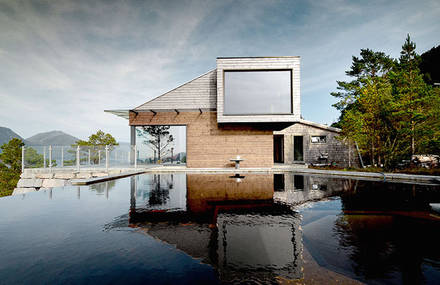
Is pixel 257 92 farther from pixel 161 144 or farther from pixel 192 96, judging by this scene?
pixel 161 144

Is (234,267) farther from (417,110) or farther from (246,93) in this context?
(417,110)

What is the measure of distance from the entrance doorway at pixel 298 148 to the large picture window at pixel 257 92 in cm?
807

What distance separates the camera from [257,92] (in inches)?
547

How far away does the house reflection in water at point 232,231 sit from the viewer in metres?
2.10

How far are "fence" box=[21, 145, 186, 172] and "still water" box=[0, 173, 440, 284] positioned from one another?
913cm

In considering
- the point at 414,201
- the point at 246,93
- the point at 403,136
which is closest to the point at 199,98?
the point at 246,93

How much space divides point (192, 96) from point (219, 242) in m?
13.6

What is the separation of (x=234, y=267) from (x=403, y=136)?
52.4 feet

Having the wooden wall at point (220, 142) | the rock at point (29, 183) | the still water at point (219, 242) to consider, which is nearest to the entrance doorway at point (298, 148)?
the wooden wall at point (220, 142)

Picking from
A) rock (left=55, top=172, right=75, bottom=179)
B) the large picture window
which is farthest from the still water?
the large picture window

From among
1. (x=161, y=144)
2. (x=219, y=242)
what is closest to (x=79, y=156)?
(x=161, y=144)

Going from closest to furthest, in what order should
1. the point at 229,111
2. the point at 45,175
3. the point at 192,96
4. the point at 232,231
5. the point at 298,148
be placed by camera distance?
the point at 232,231 → the point at 45,175 → the point at 229,111 → the point at 192,96 → the point at 298,148

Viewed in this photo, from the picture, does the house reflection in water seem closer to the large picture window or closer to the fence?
the fence

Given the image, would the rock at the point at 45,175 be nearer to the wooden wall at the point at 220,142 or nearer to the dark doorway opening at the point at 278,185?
the wooden wall at the point at 220,142
